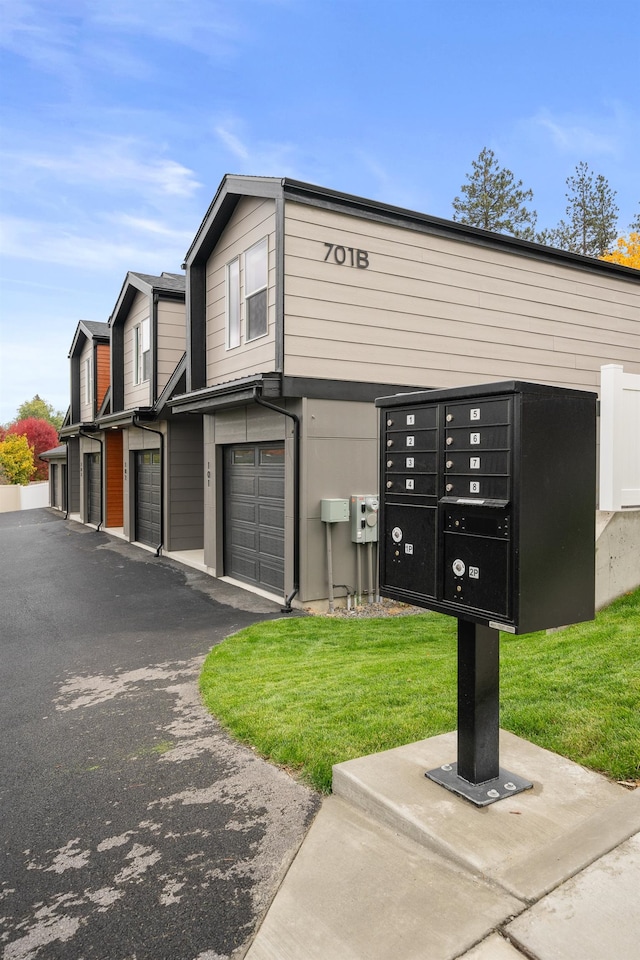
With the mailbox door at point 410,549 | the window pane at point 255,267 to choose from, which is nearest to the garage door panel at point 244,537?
the window pane at point 255,267

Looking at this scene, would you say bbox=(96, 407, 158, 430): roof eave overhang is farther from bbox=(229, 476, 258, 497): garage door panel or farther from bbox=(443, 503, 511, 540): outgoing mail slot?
bbox=(443, 503, 511, 540): outgoing mail slot

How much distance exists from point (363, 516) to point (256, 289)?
3.80 metres

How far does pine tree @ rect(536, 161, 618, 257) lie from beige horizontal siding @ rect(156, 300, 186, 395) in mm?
21308

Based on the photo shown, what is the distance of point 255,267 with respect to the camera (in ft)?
30.9

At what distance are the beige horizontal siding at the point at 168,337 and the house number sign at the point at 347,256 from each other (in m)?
6.27

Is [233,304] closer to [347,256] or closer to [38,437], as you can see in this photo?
[347,256]

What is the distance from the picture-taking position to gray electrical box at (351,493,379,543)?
845 cm

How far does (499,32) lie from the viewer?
15.3 meters

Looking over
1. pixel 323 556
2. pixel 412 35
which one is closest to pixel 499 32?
pixel 412 35

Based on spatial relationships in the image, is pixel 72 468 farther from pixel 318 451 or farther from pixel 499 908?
pixel 499 908

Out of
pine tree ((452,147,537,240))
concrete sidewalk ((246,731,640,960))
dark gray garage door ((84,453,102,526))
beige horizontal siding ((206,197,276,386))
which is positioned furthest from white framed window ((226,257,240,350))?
pine tree ((452,147,537,240))

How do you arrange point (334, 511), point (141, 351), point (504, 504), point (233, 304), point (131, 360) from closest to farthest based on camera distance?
point (504, 504), point (334, 511), point (233, 304), point (141, 351), point (131, 360)

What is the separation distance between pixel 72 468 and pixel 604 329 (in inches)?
749

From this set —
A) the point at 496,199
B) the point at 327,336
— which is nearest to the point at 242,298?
the point at 327,336
